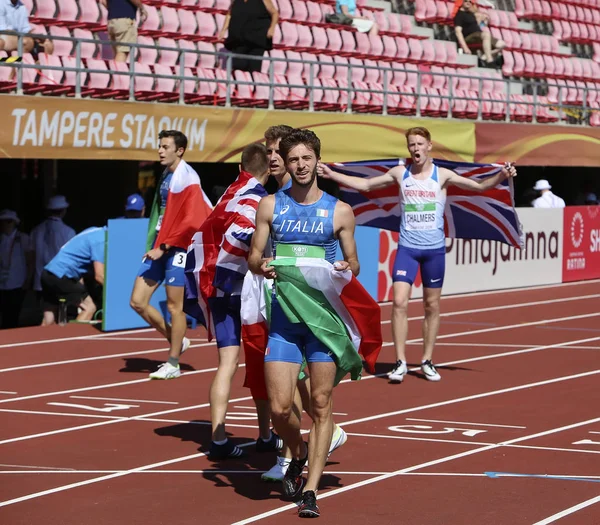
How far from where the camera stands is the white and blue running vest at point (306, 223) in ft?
22.7

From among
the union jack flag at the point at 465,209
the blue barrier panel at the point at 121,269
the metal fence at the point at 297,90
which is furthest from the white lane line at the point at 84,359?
the metal fence at the point at 297,90

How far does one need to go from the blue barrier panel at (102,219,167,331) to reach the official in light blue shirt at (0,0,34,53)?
9.45 ft

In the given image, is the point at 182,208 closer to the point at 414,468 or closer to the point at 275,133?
the point at 275,133

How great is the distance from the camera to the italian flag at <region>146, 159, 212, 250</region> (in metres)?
11.2

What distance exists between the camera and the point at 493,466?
26.6 ft

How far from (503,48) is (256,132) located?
45.9 ft

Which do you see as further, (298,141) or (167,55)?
(167,55)

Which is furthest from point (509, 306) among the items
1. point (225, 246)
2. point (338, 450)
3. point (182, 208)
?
point (225, 246)

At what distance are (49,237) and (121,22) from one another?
11.5 feet

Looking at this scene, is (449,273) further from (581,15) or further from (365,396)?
(581,15)

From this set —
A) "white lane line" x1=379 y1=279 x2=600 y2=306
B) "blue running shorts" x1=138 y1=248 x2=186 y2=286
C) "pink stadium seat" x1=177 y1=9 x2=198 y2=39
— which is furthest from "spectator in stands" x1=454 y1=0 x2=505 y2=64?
"blue running shorts" x1=138 y1=248 x2=186 y2=286

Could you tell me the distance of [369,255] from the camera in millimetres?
19422

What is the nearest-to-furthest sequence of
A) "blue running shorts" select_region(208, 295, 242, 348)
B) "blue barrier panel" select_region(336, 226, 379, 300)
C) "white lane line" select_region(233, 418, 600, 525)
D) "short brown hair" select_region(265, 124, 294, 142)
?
"white lane line" select_region(233, 418, 600, 525), "short brown hair" select_region(265, 124, 294, 142), "blue running shorts" select_region(208, 295, 242, 348), "blue barrier panel" select_region(336, 226, 379, 300)

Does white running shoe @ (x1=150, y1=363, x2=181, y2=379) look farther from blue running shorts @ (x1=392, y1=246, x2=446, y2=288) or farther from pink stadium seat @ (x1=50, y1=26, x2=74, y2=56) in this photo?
pink stadium seat @ (x1=50, y1=26, x2=74, y2=56)
